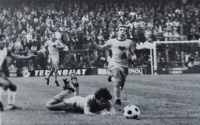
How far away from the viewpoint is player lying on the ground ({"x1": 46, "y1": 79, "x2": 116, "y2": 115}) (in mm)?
4508

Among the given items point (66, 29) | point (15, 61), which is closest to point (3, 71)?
point (15, 61)

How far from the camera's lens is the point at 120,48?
5211 millimetres

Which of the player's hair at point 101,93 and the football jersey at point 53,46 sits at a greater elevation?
the football jersey at point 53,46

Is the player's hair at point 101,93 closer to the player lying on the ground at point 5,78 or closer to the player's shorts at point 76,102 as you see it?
the player's shorts at point 76,102

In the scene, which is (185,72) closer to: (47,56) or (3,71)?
(47,56)

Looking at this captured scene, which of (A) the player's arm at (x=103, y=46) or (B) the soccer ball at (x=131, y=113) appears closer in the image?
(B) the soccer ball at (x=131, y=113)

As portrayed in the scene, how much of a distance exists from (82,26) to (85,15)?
0.62 ft

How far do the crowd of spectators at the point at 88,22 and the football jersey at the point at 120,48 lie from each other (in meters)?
0.19

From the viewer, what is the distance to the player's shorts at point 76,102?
4629mm

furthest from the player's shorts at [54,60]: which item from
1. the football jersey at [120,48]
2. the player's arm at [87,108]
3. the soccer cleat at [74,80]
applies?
the player's arm at [87,108]

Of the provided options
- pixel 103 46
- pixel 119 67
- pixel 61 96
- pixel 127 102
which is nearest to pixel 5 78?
pixel 61 96

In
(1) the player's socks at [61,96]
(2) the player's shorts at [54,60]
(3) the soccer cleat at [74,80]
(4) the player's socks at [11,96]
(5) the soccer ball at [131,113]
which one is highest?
(2) the player's shorts at [54,60]

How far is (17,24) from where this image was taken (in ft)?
15.9

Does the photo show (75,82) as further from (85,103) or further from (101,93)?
(101,93)
